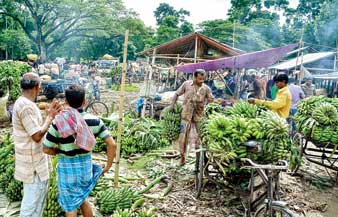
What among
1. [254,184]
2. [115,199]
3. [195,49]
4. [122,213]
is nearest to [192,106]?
[254,184]

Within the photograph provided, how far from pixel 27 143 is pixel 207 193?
2.95 m

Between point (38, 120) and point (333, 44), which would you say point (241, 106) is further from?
point (333, 44)

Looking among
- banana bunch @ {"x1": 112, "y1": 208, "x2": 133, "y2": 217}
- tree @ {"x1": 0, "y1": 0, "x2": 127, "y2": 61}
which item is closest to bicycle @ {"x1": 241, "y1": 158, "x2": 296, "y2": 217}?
banana bunch @ {"x1": 112, "y1": 208, "x2": 133, "y2": 217}

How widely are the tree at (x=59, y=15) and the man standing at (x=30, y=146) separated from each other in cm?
2687

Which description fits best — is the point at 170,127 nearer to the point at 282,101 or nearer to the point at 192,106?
the point at 192,106

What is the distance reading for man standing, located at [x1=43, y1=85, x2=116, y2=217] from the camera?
3.05 meters

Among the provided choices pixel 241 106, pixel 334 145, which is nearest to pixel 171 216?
pixel 241 106

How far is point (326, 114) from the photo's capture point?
18.4ft

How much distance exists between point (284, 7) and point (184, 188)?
53.2 meters

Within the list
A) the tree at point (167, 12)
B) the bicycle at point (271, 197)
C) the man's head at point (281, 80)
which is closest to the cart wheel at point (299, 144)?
the man's head at point (281, 80)

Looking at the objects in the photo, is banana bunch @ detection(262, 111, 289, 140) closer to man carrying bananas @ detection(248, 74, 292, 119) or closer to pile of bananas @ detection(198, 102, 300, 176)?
pile of bananas @ detection(198, 102, 300, 176)

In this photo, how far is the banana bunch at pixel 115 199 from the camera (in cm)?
436

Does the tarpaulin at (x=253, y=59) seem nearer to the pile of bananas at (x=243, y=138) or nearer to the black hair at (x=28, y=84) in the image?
the pile of bananas at (x=243, y=138)

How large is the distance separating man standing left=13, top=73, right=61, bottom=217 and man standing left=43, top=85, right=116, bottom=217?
21cm
